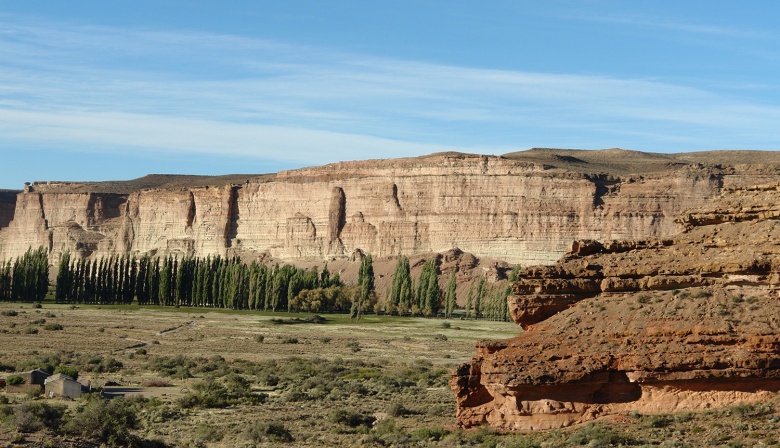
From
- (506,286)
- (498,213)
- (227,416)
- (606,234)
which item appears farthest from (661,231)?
(227,416)

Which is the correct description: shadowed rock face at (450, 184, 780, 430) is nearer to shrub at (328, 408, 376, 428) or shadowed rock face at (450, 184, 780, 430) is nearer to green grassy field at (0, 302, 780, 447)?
green grassy field at (0, 302, 780, 447)

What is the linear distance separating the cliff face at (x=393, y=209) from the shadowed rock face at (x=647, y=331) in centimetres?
10488

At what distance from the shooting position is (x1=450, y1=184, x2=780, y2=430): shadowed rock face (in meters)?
22.0

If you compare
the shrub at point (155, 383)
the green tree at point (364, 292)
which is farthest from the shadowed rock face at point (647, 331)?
the green tree at point (364, 292)

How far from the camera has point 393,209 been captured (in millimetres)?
150875

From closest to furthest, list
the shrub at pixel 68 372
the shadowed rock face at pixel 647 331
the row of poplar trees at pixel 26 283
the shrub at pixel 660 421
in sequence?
the shrub at pixel 660 421 → the shadowed rock face at pixel 647 331 → the shrub at pixel 68 372 → the row of poplar trees at pixel 26 283

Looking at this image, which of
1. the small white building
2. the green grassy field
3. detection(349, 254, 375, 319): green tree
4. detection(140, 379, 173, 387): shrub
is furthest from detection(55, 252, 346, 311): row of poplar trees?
the small white building

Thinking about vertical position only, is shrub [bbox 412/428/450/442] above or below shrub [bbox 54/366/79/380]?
above

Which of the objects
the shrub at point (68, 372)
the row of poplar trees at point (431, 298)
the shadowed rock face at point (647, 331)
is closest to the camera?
the shadowed rock face at point (647, 331)

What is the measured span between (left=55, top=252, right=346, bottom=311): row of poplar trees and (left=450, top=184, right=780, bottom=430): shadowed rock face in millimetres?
76981

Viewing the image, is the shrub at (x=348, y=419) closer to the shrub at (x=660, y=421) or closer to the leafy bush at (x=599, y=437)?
the leafy bush at (x=599, y=437)

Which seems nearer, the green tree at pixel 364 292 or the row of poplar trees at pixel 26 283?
the green tree at pixel 364 292

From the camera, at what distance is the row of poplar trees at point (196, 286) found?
103 m

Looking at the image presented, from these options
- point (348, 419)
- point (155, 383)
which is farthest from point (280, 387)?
point (348, 419)
